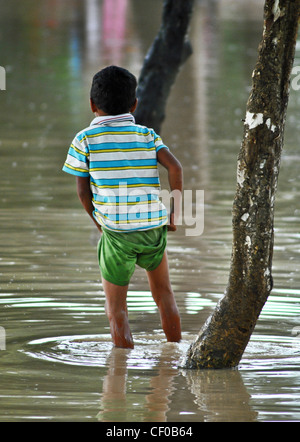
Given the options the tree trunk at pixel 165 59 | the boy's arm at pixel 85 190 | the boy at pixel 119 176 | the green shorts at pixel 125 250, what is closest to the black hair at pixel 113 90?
the boy at pixel 119 176

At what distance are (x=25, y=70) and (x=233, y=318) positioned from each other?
1969 centimetres

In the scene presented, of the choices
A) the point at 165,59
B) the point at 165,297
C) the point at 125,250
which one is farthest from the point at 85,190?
the point at 165,59

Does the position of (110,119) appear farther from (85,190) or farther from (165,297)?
(165,297)

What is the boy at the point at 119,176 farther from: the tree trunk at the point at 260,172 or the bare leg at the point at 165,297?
the tree trunk at the point at 260,172

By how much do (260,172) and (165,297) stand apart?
108 cm

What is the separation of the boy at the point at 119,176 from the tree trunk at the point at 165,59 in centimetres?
699

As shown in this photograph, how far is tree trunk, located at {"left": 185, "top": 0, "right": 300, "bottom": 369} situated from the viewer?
5438mm

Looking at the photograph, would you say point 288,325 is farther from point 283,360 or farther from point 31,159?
point 31,159

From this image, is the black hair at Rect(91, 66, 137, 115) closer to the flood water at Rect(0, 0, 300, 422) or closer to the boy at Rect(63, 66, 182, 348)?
the boy at Rect(63, 66, 182, 348)

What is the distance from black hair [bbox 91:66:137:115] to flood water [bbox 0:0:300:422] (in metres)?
1.41

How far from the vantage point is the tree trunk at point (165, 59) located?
1289 centimetres

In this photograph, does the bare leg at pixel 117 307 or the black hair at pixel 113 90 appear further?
the bare leg at pixel 117 307

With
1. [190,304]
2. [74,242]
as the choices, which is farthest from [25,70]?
[190,304]

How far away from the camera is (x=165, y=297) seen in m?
6.14
